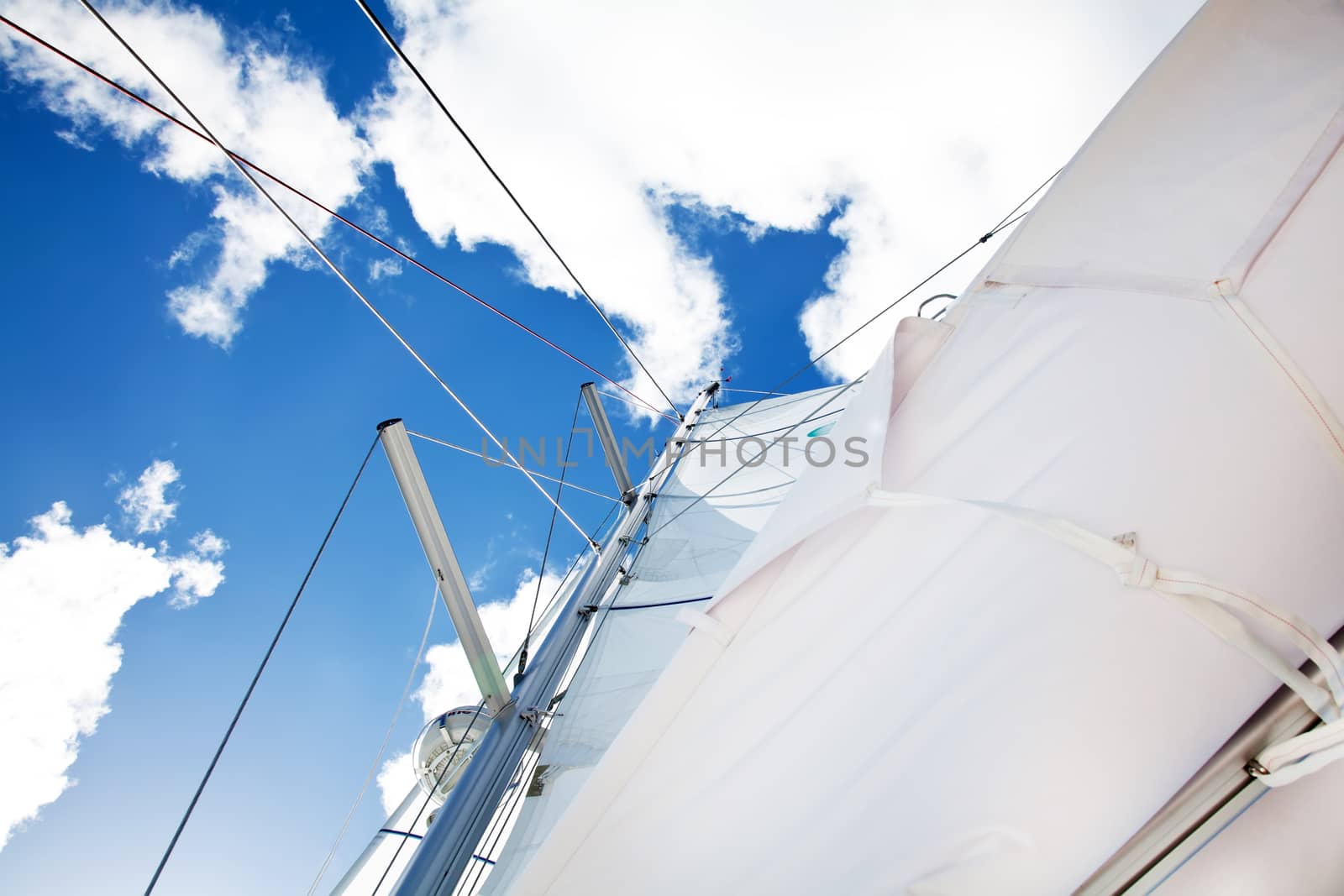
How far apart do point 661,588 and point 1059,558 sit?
2708mm

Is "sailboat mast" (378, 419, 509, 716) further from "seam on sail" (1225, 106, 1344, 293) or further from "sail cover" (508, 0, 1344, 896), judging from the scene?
"seam on sail" (1225, 106, 1344, 293)

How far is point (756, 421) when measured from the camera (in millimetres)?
6594

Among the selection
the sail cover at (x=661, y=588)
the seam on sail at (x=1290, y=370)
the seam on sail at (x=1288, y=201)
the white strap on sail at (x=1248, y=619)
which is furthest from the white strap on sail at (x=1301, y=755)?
the sail cover at (x=661, y=588)

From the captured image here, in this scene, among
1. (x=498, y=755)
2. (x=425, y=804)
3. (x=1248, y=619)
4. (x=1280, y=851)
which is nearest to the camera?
(x=1248, y=619)

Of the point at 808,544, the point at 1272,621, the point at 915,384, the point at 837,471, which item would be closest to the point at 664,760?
the point at 808,544

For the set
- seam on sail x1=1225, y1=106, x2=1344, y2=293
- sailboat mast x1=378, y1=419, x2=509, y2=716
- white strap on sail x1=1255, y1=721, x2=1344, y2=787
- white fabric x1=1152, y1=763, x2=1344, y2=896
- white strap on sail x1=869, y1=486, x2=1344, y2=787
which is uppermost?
sailboat mast x1=378, y1=419, x2=509, y2=716

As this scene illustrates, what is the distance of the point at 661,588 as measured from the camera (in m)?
3.45

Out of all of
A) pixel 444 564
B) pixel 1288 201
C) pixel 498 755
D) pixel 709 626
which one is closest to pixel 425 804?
pixel 498 755

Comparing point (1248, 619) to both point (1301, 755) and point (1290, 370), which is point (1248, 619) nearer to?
point (1301, 755)

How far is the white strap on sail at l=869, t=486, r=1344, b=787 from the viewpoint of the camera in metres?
0.80

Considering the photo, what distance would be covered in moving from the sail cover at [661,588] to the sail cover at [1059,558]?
0.62 ft

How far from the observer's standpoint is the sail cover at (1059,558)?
2.59ft

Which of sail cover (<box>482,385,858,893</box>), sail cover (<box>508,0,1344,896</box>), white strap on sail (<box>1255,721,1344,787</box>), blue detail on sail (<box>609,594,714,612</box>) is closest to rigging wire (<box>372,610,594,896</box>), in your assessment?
sail cover (<box>482,385,858,893</box>)

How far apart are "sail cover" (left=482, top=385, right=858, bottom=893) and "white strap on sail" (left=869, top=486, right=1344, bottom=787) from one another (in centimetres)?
37
